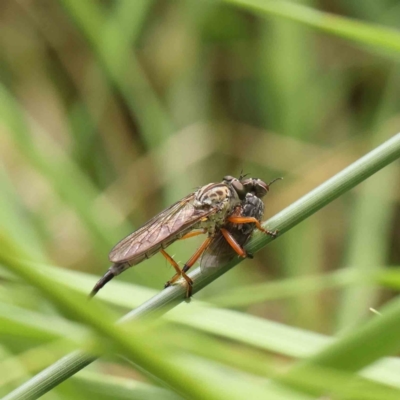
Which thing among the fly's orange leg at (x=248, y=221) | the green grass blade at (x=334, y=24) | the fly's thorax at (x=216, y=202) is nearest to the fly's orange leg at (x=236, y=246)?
the fly's orange leg at (x=248, y=221)

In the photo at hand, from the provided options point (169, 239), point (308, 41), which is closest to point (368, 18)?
point (308, 41)

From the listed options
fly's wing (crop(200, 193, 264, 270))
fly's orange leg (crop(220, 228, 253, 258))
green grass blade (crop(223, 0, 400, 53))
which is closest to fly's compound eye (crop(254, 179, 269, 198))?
fly's wing (crop(200, 193, 264, 270))

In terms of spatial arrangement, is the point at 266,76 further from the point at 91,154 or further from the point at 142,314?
the point at 142,314

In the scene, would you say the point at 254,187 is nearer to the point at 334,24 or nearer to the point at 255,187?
the point at 255,187

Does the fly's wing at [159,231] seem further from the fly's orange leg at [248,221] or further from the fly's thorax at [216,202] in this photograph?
the fly's orange leg at [248,221]

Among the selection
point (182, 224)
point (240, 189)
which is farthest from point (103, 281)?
point (240, 189)
